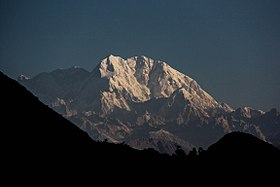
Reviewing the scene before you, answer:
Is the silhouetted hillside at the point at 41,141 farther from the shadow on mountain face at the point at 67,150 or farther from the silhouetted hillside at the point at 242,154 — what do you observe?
the silhouetted hillside at the point at 242,154

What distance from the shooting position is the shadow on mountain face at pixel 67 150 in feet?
247

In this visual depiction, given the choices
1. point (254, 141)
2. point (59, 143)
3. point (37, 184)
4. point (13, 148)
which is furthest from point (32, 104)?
point (254, 141)

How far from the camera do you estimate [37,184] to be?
67.6 meters

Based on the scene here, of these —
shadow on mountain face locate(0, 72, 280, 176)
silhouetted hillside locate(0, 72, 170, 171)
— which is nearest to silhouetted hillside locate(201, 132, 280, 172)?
shadow on mountain face locate(0, 72, 280, 176)

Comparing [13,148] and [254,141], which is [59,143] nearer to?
[13,148]

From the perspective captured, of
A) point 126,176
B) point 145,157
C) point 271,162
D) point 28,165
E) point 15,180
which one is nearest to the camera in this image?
point 15,180

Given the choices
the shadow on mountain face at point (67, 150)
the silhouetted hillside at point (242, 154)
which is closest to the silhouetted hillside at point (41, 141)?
the shadow on mountain face at point (67, 150)

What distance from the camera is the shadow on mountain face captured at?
247ft

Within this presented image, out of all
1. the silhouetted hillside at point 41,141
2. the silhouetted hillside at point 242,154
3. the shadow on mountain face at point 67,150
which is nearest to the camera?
the silhouetted hillside at point 41,141

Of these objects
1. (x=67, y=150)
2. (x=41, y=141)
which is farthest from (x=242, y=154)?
→ (x=41, y=141)

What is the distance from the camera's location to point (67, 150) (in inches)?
3339

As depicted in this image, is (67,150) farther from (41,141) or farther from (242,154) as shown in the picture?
(242,154)

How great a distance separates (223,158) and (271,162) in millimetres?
9079

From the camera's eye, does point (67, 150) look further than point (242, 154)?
No
